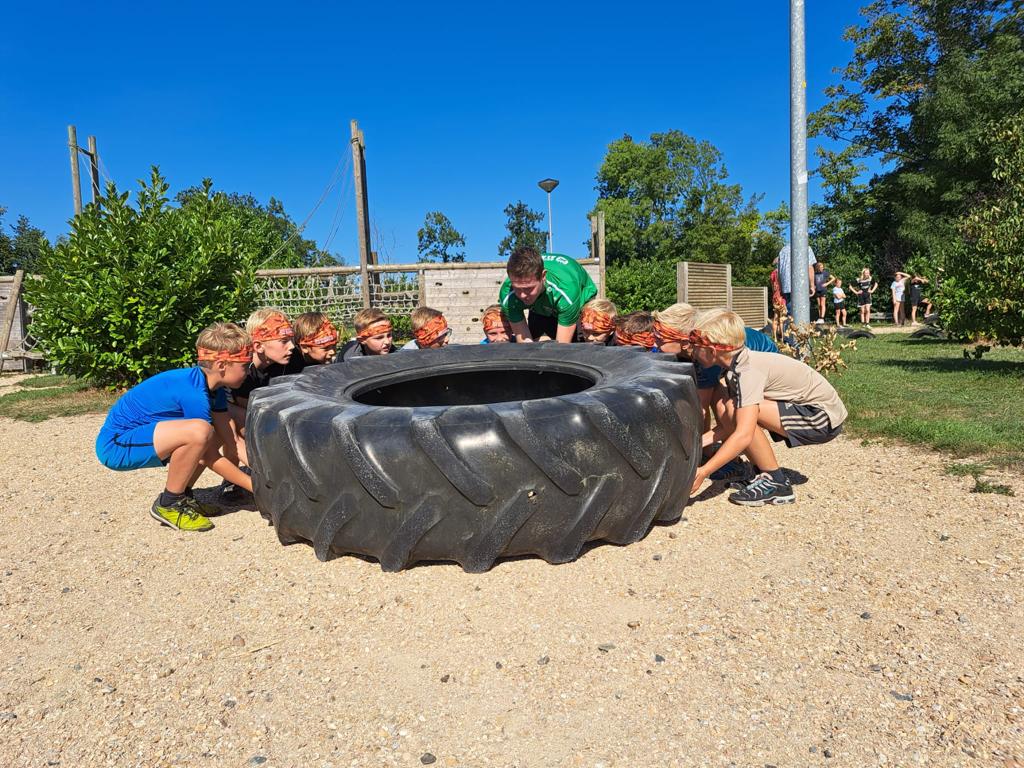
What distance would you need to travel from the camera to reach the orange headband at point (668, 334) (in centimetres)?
375

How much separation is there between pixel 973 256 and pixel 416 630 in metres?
7.69

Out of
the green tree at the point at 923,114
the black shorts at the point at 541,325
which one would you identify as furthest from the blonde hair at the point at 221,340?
the green tree at the point at 923,114

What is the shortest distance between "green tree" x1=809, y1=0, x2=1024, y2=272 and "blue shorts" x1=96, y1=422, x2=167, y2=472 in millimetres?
24309

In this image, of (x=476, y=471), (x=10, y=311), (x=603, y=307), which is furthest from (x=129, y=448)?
(x=10, y=311)

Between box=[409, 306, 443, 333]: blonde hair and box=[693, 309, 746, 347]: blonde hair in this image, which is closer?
box=[693, 309, 746, 347]: blonde hair

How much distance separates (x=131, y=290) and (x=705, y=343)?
6369 mm

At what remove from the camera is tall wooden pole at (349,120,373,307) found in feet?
39.2

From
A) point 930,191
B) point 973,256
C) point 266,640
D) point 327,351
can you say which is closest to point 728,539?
point 266,640

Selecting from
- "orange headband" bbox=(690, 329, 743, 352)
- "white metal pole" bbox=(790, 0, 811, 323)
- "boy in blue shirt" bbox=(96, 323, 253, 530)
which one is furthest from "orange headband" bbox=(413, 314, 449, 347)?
"white metal pole" bbox=(790, 0, 811, 323)

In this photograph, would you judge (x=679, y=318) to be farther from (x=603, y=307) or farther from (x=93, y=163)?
(x=93, y=163)

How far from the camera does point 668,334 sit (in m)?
3.80

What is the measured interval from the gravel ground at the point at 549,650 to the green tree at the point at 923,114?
76.7 feet

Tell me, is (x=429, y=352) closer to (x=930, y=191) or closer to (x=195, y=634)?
(x=195, y=634)

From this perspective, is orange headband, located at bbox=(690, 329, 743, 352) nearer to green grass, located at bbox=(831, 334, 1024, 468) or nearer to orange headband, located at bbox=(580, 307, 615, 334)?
orange headband, located at bbox=(580, 307, 615, 334)
